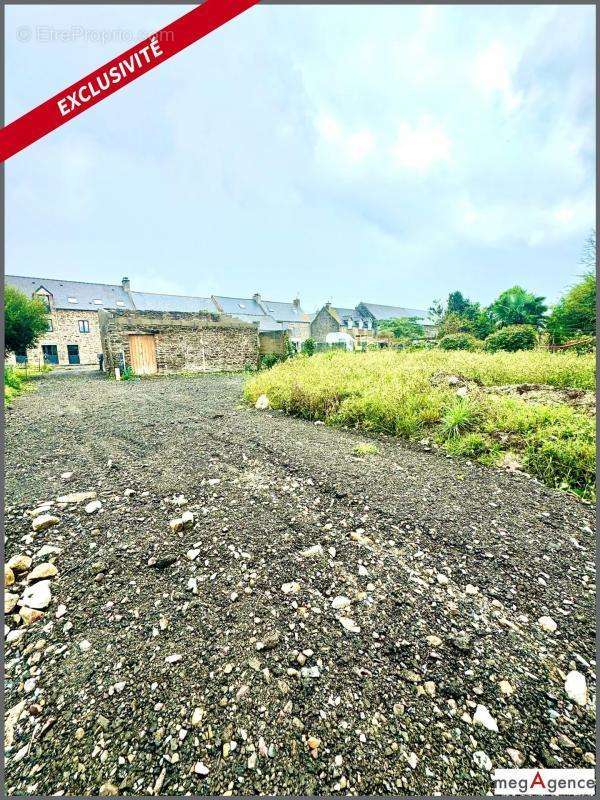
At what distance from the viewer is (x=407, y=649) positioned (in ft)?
5.03

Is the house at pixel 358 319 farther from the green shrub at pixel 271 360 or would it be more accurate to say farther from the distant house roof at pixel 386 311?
the green shrub at pixel 271 360

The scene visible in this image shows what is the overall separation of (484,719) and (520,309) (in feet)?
104

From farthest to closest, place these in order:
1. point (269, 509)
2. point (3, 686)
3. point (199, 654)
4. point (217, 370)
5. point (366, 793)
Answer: point (217, 370) < point (269, 509) < point (199, 654) < point (3, 686) < point (366, 793)

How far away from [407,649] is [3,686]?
1775mm

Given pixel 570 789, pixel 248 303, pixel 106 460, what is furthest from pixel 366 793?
pixel 248 303

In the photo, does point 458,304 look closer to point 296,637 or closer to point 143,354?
point 143,354

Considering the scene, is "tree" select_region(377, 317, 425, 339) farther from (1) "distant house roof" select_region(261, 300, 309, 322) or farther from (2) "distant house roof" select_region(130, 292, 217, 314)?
(2) "distant house roof" select_region(130, 292, 217, 314)

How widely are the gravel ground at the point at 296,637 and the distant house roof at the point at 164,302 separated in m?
34.7

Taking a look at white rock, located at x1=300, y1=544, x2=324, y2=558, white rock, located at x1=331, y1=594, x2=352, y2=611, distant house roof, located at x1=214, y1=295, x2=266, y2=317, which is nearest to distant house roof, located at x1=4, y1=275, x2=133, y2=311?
distant house roof, located at x1=214, y1=295, x2=266, y2=317

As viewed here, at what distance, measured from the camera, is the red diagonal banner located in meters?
1.44

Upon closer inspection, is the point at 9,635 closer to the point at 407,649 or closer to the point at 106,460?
the point at 407,649

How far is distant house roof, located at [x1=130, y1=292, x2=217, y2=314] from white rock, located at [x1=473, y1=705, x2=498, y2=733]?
119 feet

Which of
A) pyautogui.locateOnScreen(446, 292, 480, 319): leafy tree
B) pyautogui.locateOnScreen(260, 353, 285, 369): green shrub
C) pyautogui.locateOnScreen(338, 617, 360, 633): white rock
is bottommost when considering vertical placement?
pyautogui.locateOnScreen(338, 617, 360, 633): white rock

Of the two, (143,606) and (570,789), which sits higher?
(143,606)
